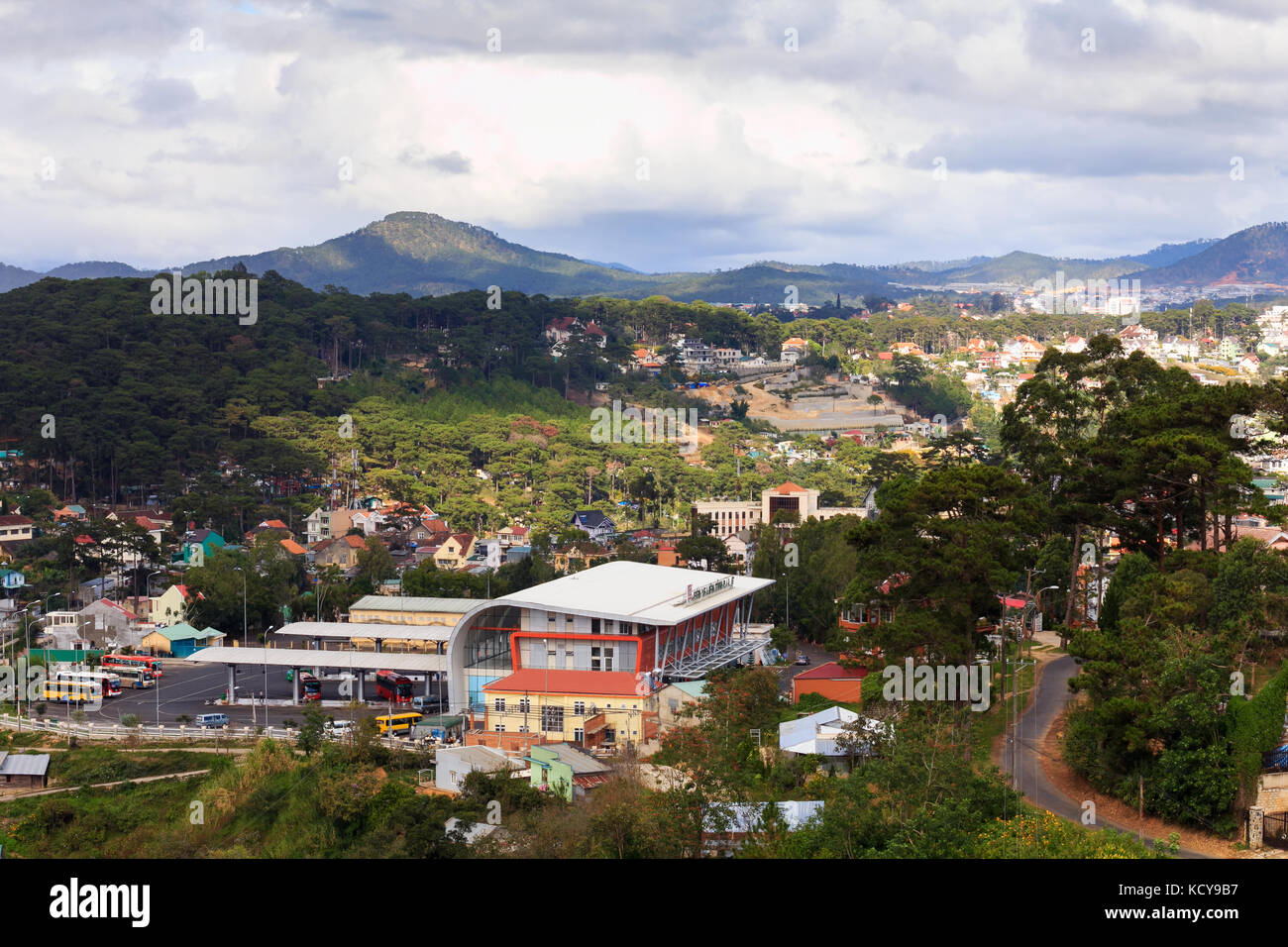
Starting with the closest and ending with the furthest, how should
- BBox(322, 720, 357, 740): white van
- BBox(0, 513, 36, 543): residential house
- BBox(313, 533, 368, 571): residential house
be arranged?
1. BBox(322, 720, 357, 740): white van
2. BBox(313, 533, 368, 571): residential house
3. BBox(0, 513, 36, 543): residential house

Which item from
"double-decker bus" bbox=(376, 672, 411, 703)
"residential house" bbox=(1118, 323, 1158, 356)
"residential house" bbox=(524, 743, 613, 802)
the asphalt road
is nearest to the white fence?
the asphalt road

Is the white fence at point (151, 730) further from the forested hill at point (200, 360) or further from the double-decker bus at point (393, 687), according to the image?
the forested hill at point (200, 360)

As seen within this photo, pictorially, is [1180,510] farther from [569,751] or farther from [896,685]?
[569,751]

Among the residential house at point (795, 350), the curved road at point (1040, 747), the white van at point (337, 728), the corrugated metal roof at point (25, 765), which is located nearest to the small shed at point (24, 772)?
the corrugated metal roof at point (25, 765)

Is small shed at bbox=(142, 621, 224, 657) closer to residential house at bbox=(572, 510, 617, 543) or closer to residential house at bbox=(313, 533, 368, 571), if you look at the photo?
residential house at bbox=(313, 533, 368, 571)

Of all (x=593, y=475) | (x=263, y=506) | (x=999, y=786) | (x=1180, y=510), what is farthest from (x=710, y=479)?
(x=999, y=786)

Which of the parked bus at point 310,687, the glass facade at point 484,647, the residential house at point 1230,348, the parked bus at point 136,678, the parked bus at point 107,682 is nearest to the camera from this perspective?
the glass facade at point 484,647

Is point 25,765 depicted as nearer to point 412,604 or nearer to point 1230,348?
point 412,604
